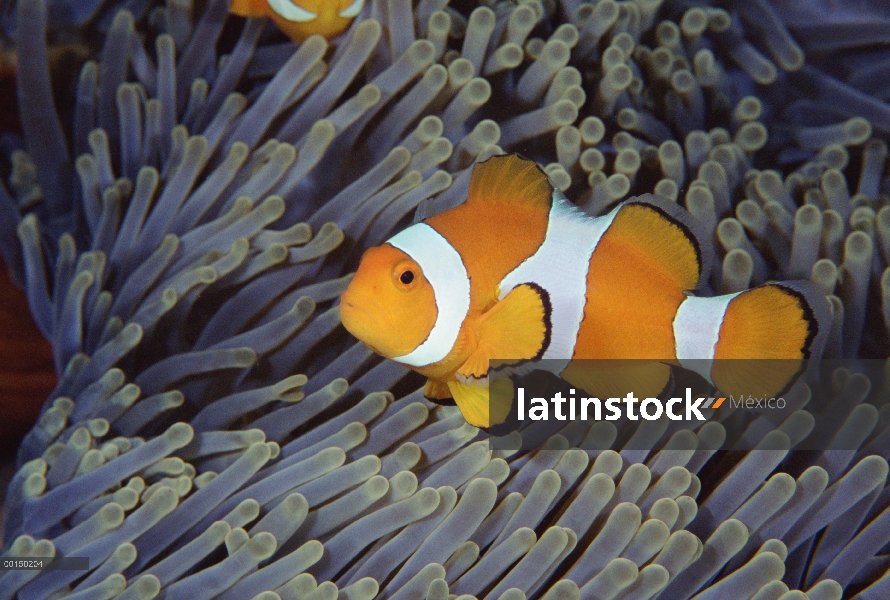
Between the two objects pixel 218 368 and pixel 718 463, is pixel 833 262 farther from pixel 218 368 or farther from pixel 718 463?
pixel 218 368

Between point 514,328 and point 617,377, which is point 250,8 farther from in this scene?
point 617,377

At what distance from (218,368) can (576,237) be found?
0.58 metres

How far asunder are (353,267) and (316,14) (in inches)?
19.6

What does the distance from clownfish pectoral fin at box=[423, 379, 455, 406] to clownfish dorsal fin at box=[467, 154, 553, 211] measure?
27cm

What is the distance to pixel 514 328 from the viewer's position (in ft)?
3.14

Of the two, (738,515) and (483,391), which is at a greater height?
(483,391)

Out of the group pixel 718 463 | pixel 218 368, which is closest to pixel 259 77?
pixel 218 368

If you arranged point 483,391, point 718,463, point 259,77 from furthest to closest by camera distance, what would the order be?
point 259,77
point 718,463
point 483,391

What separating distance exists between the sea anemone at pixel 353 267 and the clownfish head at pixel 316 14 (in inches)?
1.1

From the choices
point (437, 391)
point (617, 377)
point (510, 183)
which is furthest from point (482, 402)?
point (510, 183)

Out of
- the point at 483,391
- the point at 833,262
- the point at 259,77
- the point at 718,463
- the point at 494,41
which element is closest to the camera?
the point at 483,391

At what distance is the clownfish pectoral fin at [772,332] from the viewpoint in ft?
3.20

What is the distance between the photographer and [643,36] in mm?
1587

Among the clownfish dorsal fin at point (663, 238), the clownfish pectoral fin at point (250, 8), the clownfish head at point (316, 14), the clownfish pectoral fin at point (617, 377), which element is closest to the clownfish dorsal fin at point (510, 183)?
the clownfish dorsal fin at point (663, 238)
